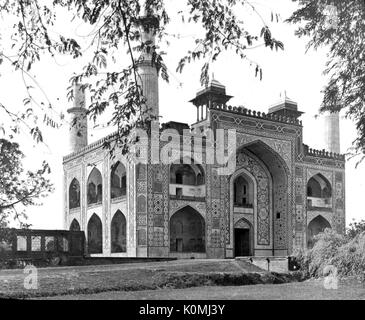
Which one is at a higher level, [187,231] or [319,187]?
[319,187]

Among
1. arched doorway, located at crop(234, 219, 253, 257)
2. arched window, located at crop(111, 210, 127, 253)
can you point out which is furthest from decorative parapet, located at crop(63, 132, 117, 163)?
arched doorway, located at crop(234, 219, 253, 257)

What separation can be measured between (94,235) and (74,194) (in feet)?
9.79

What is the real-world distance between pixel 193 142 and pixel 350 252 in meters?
13.9

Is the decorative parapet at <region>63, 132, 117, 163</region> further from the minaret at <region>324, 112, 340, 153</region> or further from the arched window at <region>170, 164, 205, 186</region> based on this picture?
the minaret at <region>324, 112, 340, 153</region>

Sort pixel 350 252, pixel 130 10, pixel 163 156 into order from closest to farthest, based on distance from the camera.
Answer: pixel 130 10 < pixel 350 252 < pixel 163 156

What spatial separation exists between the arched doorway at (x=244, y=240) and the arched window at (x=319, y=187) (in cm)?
475

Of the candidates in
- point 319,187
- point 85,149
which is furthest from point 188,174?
point 319,187

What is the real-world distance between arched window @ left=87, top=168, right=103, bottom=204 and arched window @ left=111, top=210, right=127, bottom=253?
2.22 metres

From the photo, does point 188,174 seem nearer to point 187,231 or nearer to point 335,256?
point 187,231

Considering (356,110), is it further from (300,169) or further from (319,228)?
(319,228)

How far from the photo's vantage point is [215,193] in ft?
90.6

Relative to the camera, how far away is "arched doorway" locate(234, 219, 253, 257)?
2967cm

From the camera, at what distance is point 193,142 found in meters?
27.0
